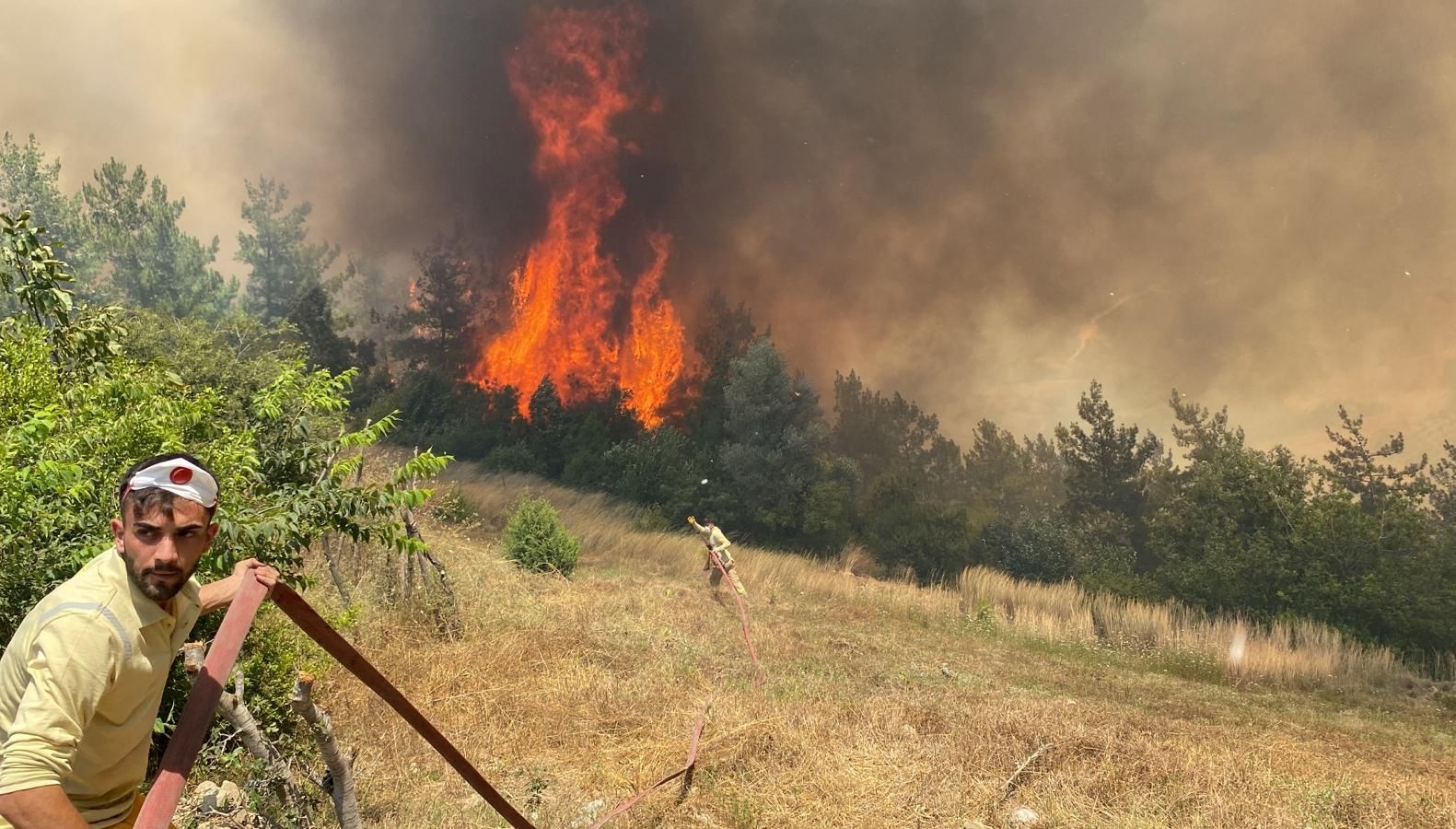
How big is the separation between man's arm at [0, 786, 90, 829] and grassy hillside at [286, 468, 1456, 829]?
13.4 feet

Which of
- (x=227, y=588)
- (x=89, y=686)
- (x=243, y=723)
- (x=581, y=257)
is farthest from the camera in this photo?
(x=581, y=257)

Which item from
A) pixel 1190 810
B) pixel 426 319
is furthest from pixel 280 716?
pixel 426 319

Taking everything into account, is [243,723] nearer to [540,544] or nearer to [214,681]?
[214,681]

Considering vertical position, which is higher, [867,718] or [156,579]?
[156,579]

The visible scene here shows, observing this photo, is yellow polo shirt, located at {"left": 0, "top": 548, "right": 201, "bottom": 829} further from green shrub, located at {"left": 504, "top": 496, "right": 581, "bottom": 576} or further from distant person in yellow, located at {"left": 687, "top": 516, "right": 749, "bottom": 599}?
green shrub, located at {"left": 504, "top": 496, "right": 581, "bottom": 576}

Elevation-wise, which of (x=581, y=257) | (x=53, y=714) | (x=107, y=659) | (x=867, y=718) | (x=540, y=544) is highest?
(x=581, y=257)

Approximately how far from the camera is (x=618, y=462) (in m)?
29.9

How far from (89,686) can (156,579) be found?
29cm

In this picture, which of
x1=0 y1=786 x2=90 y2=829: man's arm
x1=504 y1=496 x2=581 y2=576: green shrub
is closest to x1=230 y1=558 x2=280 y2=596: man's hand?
x1=0 y1=786 x2=90 y2=829: man's arm

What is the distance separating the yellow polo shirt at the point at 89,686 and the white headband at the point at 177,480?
19 cm

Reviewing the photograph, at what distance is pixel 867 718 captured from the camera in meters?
8.36

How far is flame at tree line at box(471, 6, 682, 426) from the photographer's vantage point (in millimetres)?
38562

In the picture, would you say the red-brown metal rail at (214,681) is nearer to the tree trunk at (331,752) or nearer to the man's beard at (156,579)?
the man's beard at (156,579)

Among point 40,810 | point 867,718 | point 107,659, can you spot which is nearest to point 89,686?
point 107,659
